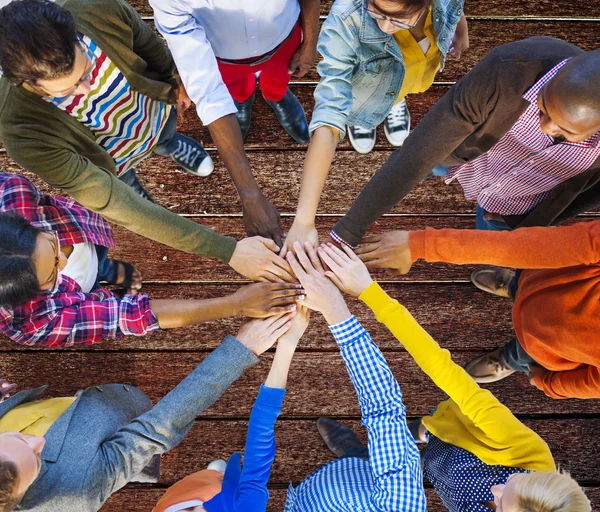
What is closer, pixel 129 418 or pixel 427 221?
pixel 129 418

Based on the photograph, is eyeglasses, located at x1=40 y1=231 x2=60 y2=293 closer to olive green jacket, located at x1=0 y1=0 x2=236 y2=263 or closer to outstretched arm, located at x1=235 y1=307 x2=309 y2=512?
olive green jacket, located at x1=0 y1=0 x2=236 y2=263

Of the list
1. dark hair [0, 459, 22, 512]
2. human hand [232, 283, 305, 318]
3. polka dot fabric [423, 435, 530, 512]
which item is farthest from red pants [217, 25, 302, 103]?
polka dot fabric [423, 435, 530, 512]

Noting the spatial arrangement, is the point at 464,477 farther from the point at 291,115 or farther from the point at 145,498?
the point at 291,115

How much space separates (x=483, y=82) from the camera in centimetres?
120

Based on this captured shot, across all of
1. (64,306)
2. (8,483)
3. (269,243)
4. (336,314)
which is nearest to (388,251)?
(336,314)

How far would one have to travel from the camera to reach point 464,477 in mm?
1450

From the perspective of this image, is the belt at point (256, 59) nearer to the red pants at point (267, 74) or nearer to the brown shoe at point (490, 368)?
the red pants at point (267, 74)

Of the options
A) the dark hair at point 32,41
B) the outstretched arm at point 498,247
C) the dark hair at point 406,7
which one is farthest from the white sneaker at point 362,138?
the dark hair at point 32,41

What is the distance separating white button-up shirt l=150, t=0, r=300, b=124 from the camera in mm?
1316

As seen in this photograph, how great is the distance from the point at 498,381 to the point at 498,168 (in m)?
1.03

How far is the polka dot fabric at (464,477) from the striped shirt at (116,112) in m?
1.41

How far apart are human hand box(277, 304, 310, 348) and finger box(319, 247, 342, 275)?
188 millimetres

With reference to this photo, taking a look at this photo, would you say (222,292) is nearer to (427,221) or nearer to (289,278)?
(289,278)

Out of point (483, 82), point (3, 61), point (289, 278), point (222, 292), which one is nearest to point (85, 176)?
point (3, 61)
